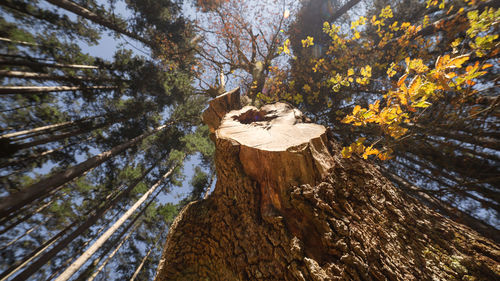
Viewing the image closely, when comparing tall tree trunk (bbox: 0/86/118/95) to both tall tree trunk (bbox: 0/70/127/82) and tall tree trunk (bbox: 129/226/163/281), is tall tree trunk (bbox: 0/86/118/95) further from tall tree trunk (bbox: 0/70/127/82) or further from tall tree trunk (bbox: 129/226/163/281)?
tall tree trunk (bbox: 129/226/163/281)

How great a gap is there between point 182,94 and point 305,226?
28.9 ft

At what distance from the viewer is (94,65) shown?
20.1ft

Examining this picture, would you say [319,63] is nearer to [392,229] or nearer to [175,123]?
[392,229]

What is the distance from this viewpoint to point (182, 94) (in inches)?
334

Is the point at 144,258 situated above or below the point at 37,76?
below

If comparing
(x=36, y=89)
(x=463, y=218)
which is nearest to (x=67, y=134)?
(x=36, y=89)

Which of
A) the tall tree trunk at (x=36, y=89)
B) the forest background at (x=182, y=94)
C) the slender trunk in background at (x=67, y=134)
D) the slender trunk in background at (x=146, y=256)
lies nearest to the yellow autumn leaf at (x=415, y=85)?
the forest background at (x=182, y=94)

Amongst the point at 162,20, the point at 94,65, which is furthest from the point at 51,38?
the point at 162,20

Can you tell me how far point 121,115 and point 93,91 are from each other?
3.80ft

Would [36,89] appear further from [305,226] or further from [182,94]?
[305,226]

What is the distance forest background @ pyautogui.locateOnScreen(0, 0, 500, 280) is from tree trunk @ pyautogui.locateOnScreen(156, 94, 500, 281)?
43cm

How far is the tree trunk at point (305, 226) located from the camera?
1.00 m

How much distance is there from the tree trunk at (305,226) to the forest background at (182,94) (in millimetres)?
429

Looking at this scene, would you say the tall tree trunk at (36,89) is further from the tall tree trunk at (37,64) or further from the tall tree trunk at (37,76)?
the tall tree trunk at (37,64)
